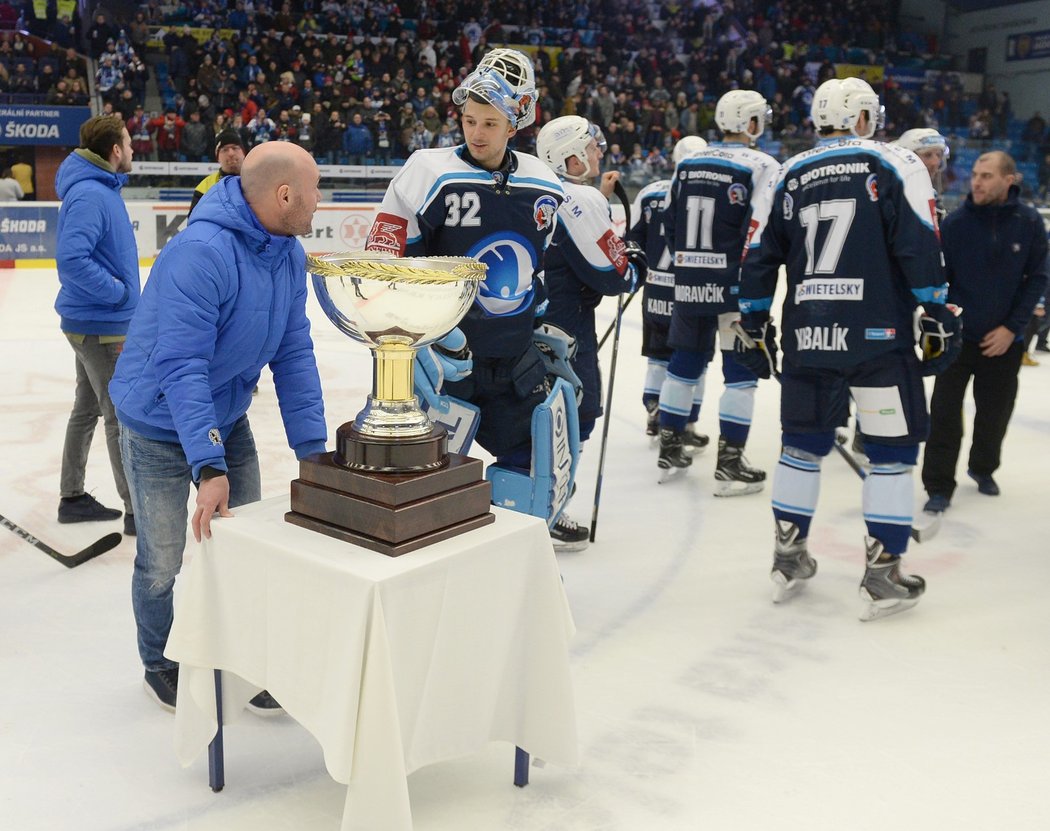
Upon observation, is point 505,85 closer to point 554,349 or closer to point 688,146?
point 554,349

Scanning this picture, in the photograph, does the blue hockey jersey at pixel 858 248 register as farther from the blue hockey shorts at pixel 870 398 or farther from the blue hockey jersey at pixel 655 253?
the blue hockey jersey at pixel 655 253

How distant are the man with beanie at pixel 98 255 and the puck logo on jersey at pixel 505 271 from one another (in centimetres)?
→ 132

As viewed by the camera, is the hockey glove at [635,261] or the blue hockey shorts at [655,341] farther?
the blue hockey shorts at [655,341]

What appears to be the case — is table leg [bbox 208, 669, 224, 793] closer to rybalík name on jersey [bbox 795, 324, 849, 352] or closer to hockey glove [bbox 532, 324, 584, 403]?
hockey glove [bbox 532, 324, 584, 403]

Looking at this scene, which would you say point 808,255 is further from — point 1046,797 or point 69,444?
point 69,444

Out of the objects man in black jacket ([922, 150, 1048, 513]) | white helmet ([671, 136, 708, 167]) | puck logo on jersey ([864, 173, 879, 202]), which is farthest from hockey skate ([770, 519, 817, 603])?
white helmet ([671, 136, 708, 167])

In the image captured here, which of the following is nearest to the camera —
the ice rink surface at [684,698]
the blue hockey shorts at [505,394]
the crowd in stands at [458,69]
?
the ice rink surface at [684,698]

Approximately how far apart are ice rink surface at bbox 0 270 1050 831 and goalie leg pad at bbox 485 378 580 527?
411 millimetres

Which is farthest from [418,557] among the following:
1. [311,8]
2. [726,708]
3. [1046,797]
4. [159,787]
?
[311,8]

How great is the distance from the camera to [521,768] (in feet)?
7.13

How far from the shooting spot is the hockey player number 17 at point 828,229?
9.66ft

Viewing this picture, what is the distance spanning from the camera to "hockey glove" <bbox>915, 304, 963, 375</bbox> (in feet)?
9.73

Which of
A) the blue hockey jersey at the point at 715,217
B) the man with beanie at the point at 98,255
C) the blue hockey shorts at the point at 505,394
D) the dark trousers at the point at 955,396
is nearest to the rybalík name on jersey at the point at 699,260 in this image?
the blue hockey jersey at the point at 715,217

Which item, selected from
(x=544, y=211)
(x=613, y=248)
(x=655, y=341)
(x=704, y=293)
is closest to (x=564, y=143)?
(x=613, y=248)
